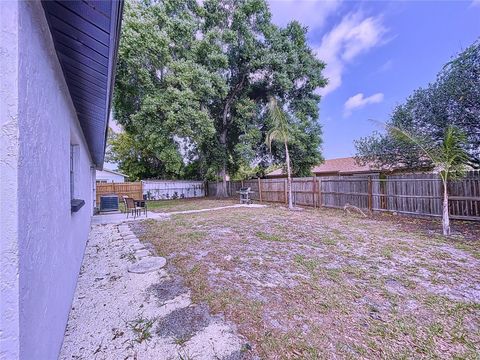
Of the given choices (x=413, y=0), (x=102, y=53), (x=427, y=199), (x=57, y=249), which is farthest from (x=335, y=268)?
(x=413, y=0)

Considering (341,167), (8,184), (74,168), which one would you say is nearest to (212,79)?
(74,168)

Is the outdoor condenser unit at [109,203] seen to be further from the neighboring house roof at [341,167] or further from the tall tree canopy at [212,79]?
the neighboring house roof at [341,167]

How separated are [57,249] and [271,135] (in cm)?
978

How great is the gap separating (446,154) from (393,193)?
3073 millimetres

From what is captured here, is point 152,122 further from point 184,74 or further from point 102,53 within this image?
point 102,53

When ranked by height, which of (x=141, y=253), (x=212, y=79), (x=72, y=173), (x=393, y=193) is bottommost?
(x=141, y=253)

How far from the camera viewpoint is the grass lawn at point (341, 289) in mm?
2023

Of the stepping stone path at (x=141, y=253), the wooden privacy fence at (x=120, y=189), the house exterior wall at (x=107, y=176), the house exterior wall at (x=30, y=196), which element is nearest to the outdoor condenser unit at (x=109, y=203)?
the wooden privacy fence at (x=120, y=189)

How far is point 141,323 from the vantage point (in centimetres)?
233

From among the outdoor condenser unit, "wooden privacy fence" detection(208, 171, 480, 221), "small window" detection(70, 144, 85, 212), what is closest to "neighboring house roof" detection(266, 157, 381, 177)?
"wooden privacy fence" detection(208, 171, 480, 221)

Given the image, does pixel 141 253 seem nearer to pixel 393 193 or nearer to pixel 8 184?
pixel 8 184

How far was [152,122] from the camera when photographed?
13664mm

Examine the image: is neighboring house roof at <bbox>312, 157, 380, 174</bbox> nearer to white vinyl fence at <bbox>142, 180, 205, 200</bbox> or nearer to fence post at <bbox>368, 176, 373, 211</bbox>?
fence post at <bbox>368, 176, 373, 211</bbox>

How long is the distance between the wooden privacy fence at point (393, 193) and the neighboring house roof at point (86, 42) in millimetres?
8956
